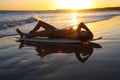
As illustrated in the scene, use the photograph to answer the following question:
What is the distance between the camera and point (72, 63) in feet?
27.1

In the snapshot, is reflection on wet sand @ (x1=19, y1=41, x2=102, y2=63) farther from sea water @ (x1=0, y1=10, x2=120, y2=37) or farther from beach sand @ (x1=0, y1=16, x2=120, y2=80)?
sea water @ (x1=0, y1=10, x2=120, y2=37)

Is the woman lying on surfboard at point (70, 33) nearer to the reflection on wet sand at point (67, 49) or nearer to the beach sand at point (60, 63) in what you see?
the reflection on wet sand at point (67, 49)

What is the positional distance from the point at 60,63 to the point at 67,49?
8.47 feet

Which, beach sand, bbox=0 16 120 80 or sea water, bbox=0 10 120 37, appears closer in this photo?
beach sand, bbox=0 16 120 80

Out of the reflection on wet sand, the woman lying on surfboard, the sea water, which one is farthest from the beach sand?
the sea water

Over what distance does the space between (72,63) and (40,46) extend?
3859 millimetres

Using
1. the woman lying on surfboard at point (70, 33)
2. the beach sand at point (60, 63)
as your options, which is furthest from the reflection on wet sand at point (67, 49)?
the woman lying on surfboard at point (70, 33)

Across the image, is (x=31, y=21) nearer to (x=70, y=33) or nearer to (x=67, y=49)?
(x=70, y=33)

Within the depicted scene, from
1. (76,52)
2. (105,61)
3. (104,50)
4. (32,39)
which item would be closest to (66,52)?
(76,52)

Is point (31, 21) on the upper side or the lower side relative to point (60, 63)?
lower

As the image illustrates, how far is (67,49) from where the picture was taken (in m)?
10.9

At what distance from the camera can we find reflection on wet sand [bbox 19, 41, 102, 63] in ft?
Answer: 31.9

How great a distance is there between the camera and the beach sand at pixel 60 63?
675cm

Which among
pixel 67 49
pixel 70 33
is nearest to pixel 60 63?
pixel 67 49
